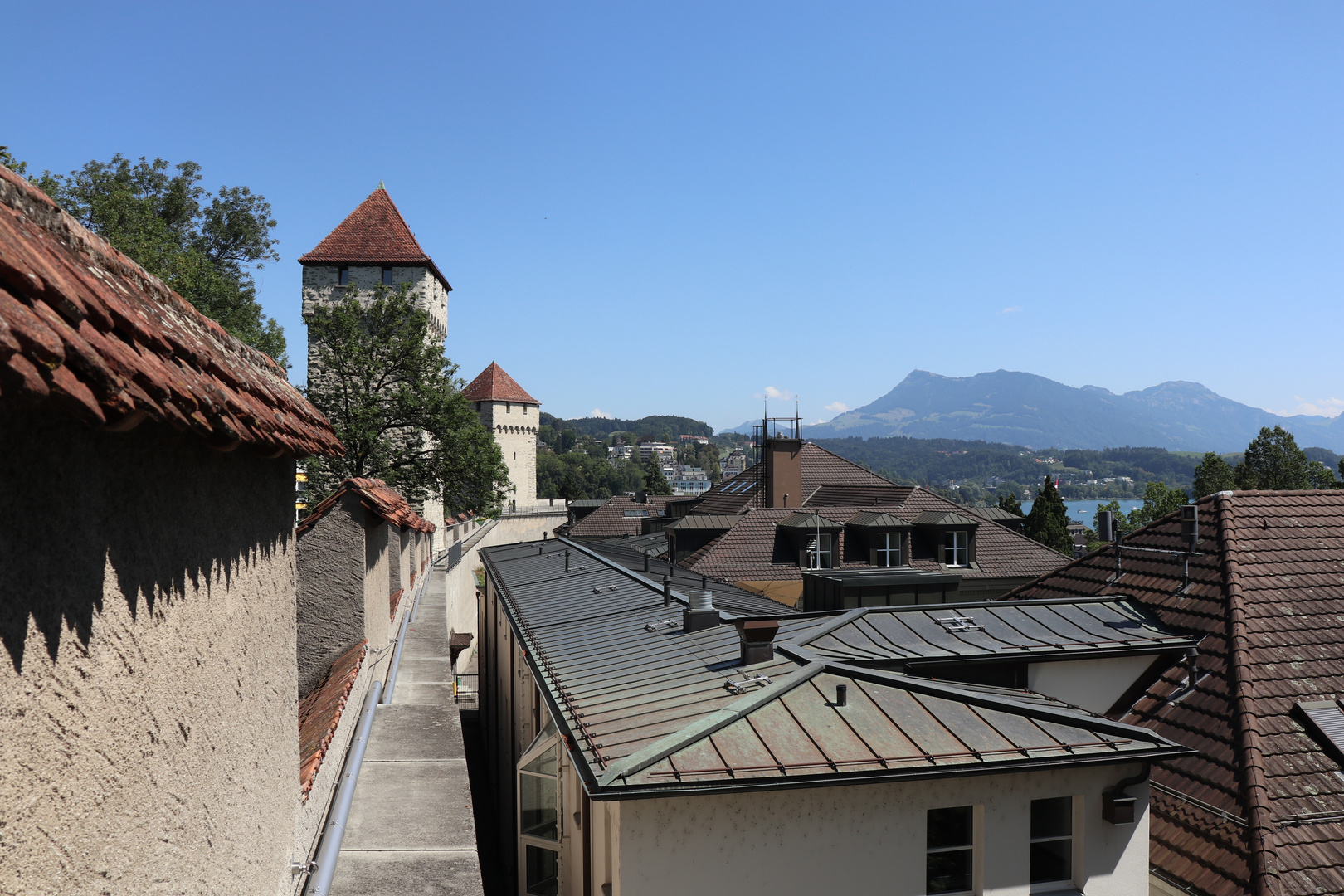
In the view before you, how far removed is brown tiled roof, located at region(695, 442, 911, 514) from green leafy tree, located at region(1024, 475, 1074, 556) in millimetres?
27745

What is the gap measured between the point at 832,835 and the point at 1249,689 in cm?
590

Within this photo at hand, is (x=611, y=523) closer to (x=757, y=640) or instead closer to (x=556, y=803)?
(x=556, y=803)

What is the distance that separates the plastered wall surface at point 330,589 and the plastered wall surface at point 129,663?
4346mm

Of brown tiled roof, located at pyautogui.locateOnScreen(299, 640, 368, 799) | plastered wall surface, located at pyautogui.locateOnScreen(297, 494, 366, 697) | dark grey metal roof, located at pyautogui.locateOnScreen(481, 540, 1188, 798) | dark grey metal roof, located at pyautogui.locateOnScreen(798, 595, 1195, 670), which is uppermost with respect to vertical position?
plastered wall surface, located at pyautogui.locateOnScreen(297, 494, 366, 697)

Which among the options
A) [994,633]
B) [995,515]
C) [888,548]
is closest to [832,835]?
[994,633]

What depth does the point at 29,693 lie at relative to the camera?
1.53 meters

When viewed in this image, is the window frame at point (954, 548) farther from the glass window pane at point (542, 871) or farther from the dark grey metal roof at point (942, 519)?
the glass window pane at point (542, 871)

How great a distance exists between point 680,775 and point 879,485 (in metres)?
29.5

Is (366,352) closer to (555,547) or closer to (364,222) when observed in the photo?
(555,547)

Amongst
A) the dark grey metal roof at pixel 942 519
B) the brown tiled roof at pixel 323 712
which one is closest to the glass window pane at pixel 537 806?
the brown tiled roof at pixel 323 712

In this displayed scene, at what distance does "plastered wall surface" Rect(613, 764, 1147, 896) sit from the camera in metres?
7.68

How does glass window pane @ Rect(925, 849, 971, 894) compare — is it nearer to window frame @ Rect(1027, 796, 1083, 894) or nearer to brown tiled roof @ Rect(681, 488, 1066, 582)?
window frame @ Rect(1027, 796, 1083, 894)

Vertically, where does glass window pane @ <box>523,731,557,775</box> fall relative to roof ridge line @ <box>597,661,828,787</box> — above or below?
below

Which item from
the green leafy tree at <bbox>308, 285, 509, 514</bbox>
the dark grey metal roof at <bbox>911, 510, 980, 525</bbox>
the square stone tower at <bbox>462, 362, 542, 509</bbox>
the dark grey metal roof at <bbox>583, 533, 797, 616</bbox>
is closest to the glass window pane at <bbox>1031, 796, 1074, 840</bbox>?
the dark grey metal roof at <bbox>583, 533, 797, 616</bbox>
